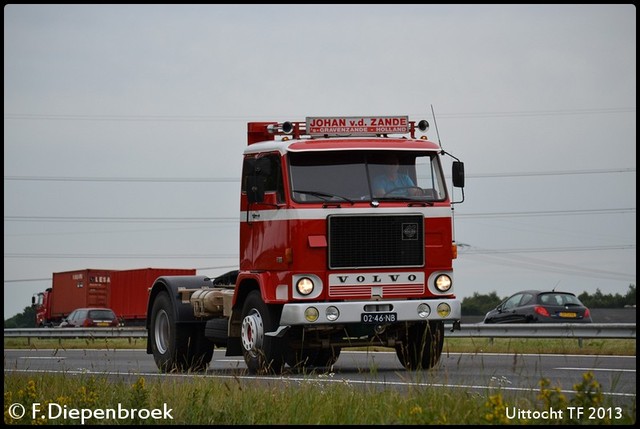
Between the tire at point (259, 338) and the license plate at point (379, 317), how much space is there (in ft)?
3.60

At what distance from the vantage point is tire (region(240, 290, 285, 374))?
51.8ft

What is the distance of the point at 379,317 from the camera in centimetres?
1589

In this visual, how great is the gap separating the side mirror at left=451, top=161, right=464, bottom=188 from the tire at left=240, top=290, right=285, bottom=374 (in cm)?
291

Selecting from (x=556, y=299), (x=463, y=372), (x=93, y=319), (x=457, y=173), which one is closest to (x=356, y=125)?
(x=457, y=173)

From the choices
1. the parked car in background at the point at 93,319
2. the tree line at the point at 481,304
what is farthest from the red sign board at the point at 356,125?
the tree line at the point at 481,304

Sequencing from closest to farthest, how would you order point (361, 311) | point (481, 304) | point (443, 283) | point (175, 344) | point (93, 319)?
point (361, 311), point (443, 283), point (175, 344), point (93, 319), point (481, 304)

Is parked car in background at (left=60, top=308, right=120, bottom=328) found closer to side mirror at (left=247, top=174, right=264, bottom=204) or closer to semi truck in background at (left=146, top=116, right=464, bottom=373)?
semi truck in background at (left=146, top=116, right=464, bottom=373)

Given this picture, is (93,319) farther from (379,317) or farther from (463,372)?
(463,372)

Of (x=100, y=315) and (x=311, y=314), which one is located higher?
(x=311, y=314)

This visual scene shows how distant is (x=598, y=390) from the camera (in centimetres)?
821

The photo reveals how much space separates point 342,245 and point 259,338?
1.61 m

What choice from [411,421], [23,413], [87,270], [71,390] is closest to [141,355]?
[71,390]

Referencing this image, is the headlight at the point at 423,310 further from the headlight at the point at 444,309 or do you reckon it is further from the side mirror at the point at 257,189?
the side mirror at the point at 257,189

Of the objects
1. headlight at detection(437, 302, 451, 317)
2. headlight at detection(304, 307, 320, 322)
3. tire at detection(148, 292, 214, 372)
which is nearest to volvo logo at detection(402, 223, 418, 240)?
headlight at detection(437, 302, 451, 317)
